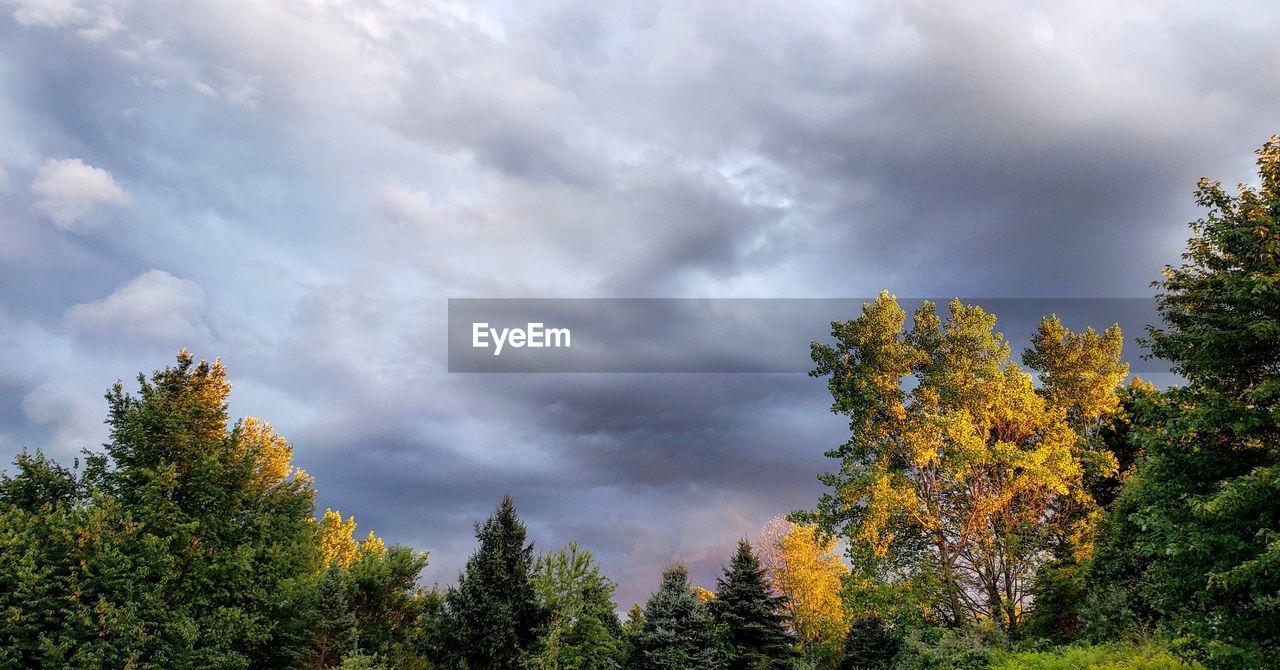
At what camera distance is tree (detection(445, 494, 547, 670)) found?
31812mm

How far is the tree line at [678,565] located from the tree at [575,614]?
11 cm

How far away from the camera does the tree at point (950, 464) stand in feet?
94.9

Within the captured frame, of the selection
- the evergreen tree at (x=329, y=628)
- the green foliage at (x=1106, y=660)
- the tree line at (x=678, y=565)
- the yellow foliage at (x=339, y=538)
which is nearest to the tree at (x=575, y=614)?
the tree line at (x=678, y=565)

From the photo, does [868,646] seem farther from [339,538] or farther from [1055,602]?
[339,538]

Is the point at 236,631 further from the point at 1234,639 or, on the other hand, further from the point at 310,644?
the point at 1234,639

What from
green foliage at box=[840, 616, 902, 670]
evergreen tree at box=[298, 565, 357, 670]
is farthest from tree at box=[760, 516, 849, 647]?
evergreen tree at box=[298, 565, 357, 670]

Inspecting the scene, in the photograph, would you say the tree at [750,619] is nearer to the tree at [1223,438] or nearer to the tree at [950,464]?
the tree at [950,464]

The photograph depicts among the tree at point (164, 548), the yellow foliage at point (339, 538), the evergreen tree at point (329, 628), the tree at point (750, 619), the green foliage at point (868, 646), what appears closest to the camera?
the tree at point (164, 548)

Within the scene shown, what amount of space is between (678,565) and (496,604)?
8.31 meters

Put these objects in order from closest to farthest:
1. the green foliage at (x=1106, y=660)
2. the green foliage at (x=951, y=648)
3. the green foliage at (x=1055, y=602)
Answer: the green foliage at (x=1106, y=660)
the green foliage at (x=951, y=648)
the green foliage at (x=1055, y=602)

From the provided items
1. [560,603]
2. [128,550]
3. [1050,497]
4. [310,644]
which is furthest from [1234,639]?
[128,550]

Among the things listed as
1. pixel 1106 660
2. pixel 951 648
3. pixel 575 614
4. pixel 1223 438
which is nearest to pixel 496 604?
pixel 575 614

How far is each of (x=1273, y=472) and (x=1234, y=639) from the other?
11.9 ft

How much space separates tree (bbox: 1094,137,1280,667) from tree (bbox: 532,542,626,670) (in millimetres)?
20736
